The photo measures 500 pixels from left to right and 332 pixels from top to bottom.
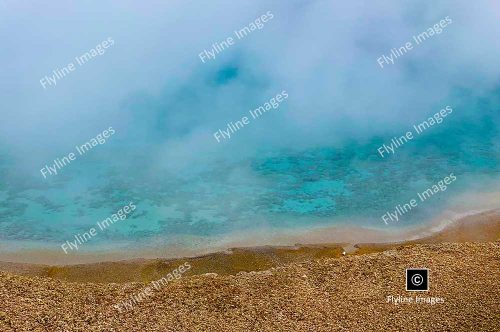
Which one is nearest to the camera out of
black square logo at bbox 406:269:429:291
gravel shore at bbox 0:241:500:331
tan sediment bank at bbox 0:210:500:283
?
gravel shore at bbox 0:241:500:331

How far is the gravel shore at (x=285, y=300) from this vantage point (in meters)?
12.0

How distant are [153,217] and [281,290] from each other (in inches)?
260

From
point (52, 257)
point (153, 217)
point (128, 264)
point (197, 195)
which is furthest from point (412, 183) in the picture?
point (52, 257)

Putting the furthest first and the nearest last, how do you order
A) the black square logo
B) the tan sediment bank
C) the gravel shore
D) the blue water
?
1. the blue water
2. the tan sediment bank
3. the black square logo
4. the gravel shore

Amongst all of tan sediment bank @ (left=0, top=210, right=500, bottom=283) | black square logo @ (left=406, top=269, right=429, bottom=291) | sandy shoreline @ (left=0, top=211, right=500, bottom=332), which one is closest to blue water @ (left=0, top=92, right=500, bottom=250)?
tan sediment bank @ (left=0, top=210, right=500, bottom=283)

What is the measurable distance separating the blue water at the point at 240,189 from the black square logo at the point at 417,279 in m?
3.84

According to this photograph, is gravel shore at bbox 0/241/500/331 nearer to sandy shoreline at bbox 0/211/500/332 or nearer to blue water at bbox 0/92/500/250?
sandy shoreline at bbox 0/211/500/332

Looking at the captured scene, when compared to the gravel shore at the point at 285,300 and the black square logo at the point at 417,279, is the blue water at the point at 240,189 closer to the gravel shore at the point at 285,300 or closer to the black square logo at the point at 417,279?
the gravel shore at the point at 285,300

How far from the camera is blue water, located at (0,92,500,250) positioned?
17.8m

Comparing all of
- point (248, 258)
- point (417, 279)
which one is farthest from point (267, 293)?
point (417, 279)

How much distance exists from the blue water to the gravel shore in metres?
3.43

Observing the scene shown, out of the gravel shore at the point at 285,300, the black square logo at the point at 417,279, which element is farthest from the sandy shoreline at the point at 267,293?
the black square logo at the point at 417,279

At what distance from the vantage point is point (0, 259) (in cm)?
1586

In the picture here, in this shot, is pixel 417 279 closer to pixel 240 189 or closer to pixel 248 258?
pixel 248 258
